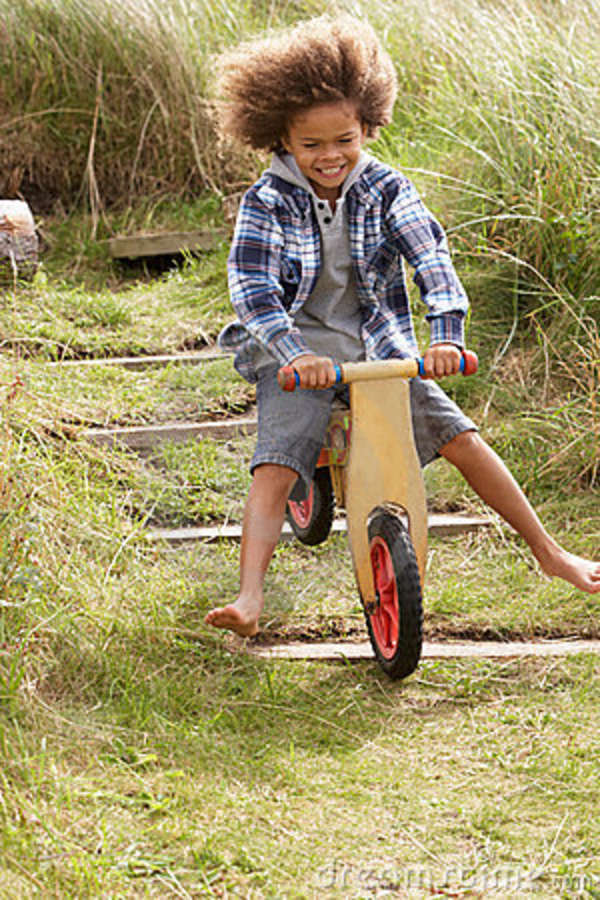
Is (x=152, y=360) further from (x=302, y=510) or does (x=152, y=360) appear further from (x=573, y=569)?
(x=573, y=569)

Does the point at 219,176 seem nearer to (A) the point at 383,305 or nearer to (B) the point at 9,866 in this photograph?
(A) the point at 383,305

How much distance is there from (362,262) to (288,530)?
103cm

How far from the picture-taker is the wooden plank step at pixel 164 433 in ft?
13.4

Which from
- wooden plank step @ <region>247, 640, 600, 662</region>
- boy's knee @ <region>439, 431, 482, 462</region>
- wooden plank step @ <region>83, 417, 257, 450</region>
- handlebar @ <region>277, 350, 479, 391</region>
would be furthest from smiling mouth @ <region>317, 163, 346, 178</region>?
wooden plank step @ <region>83, 417, 257, 450</region>

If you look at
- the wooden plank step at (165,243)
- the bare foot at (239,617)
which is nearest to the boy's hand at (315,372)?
the bare foot at (239,617)

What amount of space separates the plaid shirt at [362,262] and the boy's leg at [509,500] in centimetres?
28

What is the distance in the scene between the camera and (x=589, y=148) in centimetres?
454

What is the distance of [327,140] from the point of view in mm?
2943

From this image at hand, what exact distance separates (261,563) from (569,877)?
1123 millimetres

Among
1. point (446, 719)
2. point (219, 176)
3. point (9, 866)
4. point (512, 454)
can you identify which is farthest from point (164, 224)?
point (9, 866)

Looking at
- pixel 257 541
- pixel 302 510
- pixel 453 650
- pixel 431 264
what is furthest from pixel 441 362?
pixel 302 510

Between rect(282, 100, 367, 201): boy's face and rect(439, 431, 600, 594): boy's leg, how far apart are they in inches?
29.4

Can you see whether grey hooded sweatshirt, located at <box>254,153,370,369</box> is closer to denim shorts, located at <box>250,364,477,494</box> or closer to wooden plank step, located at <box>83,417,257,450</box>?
denim shorts, located at <box>250,364,477,494</box>

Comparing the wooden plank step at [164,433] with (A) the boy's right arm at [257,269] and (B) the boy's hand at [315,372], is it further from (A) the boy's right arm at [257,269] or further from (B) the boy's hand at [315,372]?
(B) the boy's hand at [315,372]
